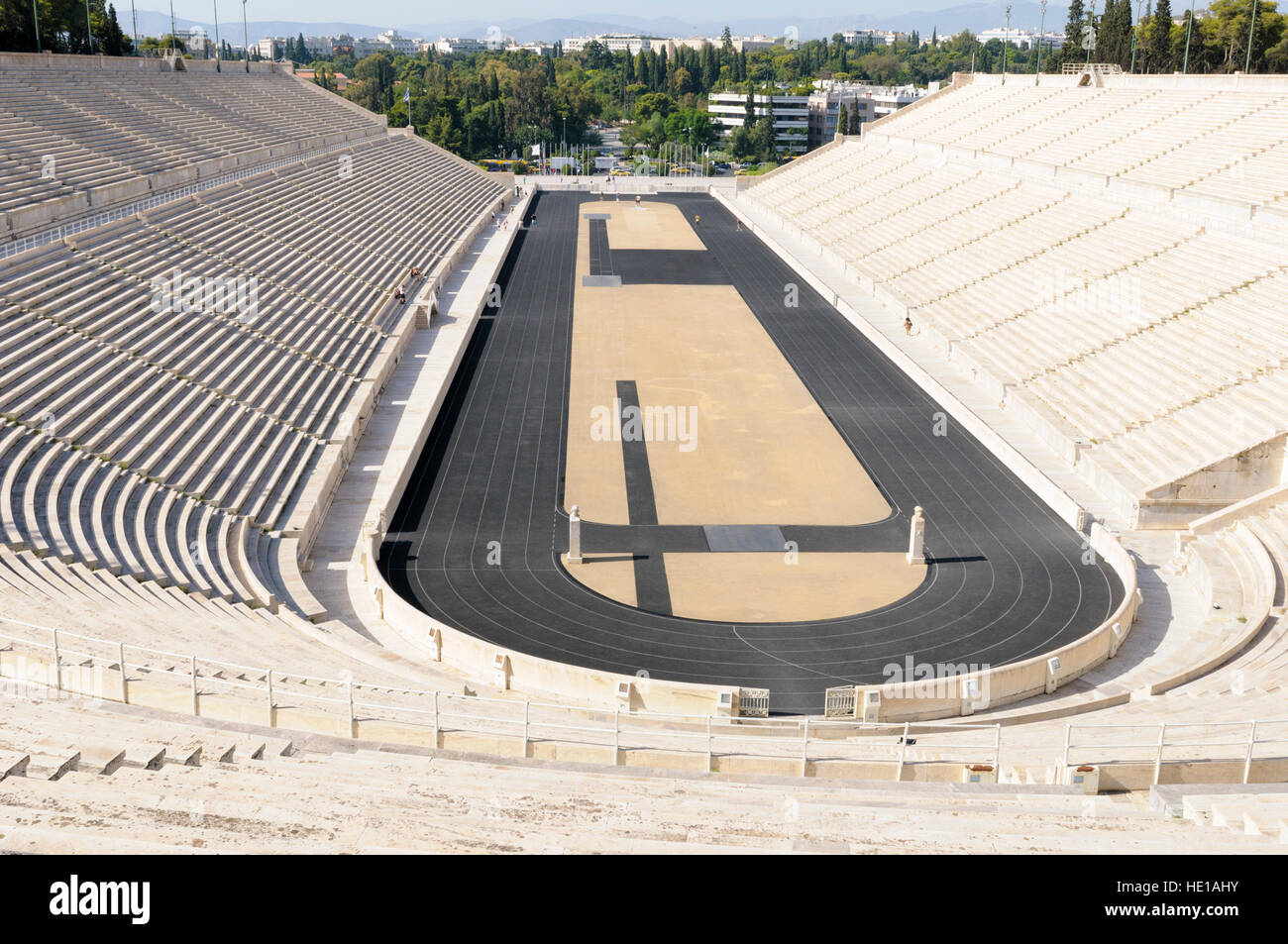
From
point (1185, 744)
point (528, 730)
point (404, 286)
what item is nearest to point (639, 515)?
point (528, 730)

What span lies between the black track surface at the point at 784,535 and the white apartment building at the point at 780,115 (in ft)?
354

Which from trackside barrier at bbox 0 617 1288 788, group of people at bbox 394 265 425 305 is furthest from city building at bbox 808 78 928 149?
trackside barrier at bbox 0 617 1288 788

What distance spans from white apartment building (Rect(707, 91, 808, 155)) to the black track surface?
10786 centimetres

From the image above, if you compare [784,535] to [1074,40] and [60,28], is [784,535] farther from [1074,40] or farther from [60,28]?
[1074,40]

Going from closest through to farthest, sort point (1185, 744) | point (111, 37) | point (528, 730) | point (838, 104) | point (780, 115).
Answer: point (1185, 744) < point (528, 730) < point (111, 37) < point (780, 115) < point (838, 104)

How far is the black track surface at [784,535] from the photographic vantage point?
16.6 meters

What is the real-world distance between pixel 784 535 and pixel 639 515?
8.95 ft

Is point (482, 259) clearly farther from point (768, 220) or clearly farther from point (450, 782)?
point (450, 782)

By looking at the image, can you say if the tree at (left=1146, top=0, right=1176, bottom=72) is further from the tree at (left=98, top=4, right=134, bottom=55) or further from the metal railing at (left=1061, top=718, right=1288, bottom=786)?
the metal railing at (left=1061, top=718, right=1288, bottom=786)

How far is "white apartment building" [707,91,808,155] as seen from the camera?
440ft

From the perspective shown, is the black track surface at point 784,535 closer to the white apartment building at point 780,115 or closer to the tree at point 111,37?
the tree at point 111,37

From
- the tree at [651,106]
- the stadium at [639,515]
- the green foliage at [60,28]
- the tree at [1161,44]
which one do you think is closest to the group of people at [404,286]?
the stadium at [639,515]

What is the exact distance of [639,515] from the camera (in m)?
22.0
